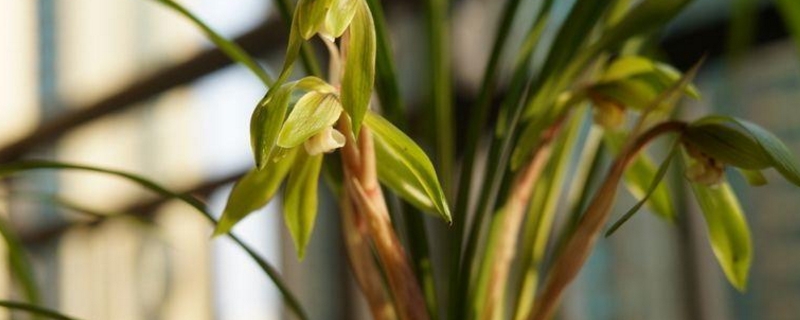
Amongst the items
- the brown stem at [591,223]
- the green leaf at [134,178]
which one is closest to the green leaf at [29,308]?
the green leaf at [134,178]

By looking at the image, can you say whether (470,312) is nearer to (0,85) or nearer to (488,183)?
(488,183)

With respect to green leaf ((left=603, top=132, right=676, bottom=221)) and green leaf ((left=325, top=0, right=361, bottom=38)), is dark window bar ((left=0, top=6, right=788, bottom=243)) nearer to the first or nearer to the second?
green leaf ((left=603, top=132, right=676, bottom=221))

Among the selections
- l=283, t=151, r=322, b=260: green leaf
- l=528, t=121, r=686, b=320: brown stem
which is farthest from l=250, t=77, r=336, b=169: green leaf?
l=528, t=121, r=686, b=320: brown stem

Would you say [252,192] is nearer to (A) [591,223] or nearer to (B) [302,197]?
(B) [302,197]

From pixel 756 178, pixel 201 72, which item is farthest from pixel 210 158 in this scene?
pixel 756 178

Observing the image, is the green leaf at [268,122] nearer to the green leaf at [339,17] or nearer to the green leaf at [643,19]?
the green leaf at [339,17]

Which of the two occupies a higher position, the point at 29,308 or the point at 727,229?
the point at 29,308
